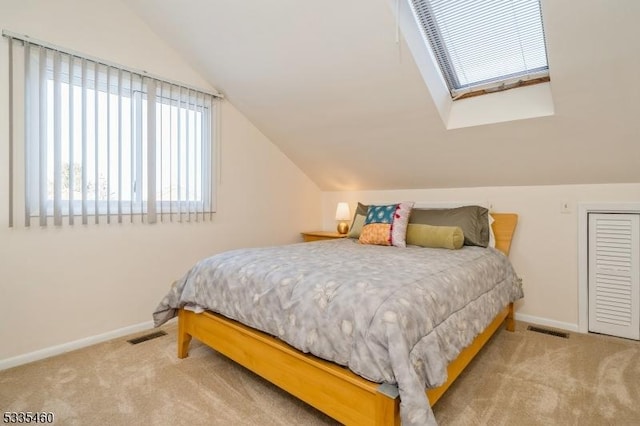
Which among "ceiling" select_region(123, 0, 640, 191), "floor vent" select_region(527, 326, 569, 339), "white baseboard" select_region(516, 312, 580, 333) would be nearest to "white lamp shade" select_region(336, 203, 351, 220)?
"ceiling" select_region(123, 0, 640, 191)

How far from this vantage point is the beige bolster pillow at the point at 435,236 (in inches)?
100

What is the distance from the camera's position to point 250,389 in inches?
70.7

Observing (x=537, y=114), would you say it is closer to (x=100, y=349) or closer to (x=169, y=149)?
(x=169, y=149)

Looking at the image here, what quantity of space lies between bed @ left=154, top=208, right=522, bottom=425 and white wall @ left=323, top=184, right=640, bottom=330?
0.76 metres

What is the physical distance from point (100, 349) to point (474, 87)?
3.23 metres

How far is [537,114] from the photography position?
227 cm

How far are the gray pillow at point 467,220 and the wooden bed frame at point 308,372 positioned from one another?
2.40 feet

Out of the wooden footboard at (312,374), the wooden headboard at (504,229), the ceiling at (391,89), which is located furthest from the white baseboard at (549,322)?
the ceiling at (391,89)

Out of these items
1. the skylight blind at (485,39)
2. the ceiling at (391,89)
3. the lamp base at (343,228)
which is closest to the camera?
the ceiling at (391,89)

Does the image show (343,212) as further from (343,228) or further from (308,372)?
(308,372)

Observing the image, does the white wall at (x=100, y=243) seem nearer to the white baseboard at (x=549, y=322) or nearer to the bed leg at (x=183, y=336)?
the bed leg at (x=183, y=336)

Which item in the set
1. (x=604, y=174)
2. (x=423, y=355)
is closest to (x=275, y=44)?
(x=423, y=355)

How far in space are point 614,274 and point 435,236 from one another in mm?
1321

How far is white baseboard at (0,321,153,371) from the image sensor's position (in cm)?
205
